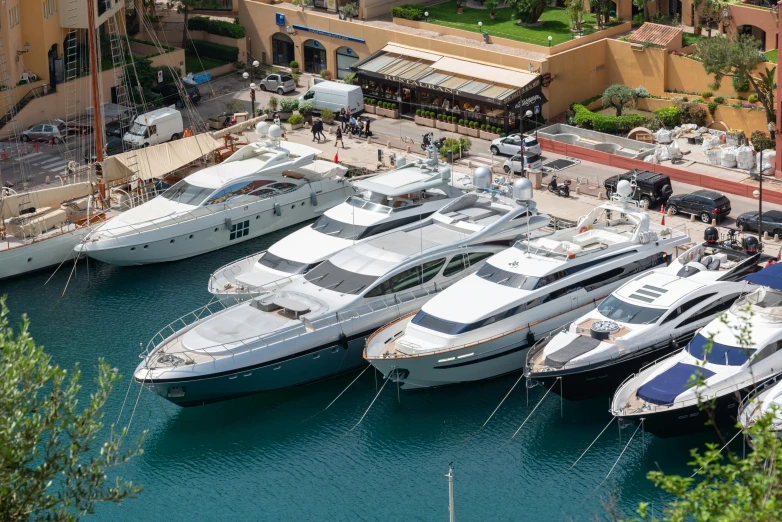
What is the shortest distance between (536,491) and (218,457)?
34.2ft

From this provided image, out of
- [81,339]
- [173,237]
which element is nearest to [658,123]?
[173,237]

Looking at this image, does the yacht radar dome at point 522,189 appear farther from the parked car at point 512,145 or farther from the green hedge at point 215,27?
the green hedge at point 215,27

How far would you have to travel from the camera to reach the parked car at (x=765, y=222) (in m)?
51.8

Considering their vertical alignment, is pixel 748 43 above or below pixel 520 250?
above

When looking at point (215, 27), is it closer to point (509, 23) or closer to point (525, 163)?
point (509, 23)

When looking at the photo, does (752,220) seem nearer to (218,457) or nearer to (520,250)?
(520,250)

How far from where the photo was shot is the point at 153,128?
66938 millimetres

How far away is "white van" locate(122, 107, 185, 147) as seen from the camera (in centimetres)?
6650

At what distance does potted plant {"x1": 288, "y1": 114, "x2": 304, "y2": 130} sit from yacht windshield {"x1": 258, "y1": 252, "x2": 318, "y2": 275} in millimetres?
21167

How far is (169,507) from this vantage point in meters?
37.5

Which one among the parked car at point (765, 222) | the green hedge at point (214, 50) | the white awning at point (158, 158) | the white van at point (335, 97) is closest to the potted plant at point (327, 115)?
the white van at point (335, 97)

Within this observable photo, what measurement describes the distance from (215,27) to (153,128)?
49.3 feet

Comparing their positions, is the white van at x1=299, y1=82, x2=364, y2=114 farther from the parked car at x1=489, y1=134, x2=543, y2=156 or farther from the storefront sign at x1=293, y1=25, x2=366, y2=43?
the parked car at x1=489, y1=134, x2=543, y2=156

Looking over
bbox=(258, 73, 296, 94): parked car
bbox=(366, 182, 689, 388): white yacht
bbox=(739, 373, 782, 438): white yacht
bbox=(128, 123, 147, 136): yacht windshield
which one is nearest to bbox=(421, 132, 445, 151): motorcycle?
bbox=(258, 73, 296, 94): parked car
